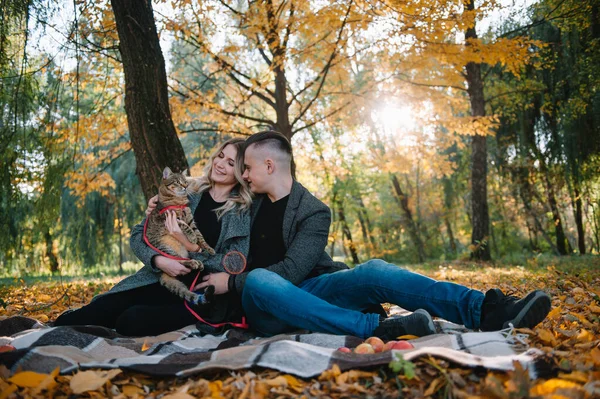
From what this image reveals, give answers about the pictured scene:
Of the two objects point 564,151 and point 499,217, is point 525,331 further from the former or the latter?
point 499,217

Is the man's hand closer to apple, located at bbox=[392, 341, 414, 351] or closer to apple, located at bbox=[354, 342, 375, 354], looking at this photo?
apple, located at bbox=[354, 342, 375, 354]

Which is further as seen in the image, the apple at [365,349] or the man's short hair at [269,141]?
the man's short hair at [269,141]

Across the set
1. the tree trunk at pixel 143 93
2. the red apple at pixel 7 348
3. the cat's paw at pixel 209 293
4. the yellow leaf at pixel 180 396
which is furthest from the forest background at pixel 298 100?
the yellow leaf at pixel 180 396

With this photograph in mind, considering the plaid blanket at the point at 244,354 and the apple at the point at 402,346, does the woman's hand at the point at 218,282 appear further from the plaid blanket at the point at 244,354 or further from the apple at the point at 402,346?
the apple at the point at 402,346

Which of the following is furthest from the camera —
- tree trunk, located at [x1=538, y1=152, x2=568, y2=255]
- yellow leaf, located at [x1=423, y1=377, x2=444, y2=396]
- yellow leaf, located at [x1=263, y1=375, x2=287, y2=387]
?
tree trunk, located at [x1=538, y1=152, x2=568, y2=255]

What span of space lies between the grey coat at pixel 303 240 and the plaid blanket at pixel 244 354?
15.6 inches

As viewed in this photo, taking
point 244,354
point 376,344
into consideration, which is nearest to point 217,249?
point 244,354

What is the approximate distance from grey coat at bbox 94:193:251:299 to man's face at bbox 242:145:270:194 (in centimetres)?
22

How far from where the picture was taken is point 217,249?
3.01 m

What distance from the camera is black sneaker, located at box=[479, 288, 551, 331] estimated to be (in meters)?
2.15

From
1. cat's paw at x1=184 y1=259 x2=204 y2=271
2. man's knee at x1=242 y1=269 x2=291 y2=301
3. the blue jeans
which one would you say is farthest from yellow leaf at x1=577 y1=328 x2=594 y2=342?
cat's paw at x1=184 y1=259 x2=204 y2=271

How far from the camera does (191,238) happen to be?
9.70 feet

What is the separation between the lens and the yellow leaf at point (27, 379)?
1.64m

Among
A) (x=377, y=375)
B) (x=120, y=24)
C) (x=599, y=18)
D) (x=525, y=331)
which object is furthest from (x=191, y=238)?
(x=599, y=18)
